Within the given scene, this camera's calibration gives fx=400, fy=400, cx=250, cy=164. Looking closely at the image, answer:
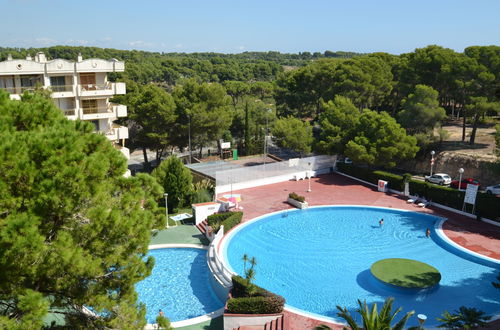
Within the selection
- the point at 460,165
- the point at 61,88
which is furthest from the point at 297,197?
the point at 61,88

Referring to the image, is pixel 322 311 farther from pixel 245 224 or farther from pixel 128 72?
pixel 128 72

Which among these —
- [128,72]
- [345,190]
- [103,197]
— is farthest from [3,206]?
[128,72]

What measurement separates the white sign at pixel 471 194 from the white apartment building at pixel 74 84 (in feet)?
81.6

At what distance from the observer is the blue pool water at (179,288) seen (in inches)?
721

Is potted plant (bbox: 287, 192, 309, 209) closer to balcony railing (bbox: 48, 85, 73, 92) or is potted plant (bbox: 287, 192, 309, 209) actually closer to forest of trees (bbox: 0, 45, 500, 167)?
forest of trees (bbox: 0, 45, 500, 167)

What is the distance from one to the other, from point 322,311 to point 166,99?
94.4 ft

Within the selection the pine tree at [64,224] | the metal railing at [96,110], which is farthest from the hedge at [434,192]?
the pine tree at [64,224]

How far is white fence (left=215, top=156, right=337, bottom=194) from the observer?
109ft

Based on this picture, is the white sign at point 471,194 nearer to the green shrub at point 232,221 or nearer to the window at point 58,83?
the green shrub at point 232,221

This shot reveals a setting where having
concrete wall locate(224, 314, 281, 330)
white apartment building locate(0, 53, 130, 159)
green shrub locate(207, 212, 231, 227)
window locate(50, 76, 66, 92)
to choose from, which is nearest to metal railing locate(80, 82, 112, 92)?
white apartment building locate(0, 53, 130, 159)

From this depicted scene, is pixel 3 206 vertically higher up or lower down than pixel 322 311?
higher up

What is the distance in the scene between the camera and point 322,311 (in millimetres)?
17812

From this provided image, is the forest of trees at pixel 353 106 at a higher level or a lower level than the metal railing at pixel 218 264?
higher

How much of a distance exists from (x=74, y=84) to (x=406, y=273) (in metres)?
26.2
